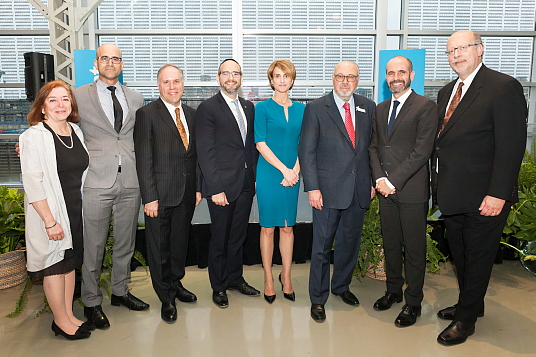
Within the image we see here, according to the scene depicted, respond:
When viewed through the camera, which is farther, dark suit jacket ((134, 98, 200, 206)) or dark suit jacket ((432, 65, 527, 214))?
dark suit jacket ((134, 98, 200, 206))

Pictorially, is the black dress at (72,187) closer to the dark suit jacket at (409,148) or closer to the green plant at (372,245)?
the dark suit jacket at (409,148)

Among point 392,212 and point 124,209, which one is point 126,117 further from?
point 392,212

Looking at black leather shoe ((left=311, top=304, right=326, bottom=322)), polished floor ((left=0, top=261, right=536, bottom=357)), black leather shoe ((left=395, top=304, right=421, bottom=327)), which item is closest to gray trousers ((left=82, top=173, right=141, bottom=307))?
polished floor ((left=0, top=261, right=536, bottom=357))

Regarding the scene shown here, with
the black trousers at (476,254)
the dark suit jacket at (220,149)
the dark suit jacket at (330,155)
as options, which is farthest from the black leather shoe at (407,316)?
the dark suit jacket at (220,149)

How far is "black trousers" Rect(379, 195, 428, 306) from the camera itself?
297 cm

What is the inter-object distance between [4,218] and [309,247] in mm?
3060

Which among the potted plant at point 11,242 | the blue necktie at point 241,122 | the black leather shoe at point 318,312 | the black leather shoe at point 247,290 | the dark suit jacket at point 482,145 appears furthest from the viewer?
the potted plant at point 11,242

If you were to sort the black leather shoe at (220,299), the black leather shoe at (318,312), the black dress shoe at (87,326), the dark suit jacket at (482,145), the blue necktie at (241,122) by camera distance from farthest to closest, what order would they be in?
the black leather shoe at (220,299) → the blue necktie at (241,122) → the black leather shoe at (318,312) → the black dress shoe at (87,326) → the dark suit jacket at (482,145)

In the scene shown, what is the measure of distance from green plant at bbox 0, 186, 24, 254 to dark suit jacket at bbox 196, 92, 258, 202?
6.51ft

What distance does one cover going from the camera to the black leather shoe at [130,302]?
10.8 feet

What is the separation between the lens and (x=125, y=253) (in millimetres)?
3252

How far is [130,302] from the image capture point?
10.9 ft

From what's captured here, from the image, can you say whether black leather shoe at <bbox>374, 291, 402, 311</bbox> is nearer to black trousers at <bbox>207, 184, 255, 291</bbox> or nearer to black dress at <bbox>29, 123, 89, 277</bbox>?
black trousers at <bbox>207, 184, 255, 291</bbox>

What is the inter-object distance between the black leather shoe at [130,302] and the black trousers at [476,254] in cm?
242
